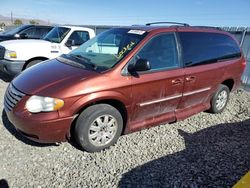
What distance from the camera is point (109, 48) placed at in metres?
4.12

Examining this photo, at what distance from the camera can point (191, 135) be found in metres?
4.41

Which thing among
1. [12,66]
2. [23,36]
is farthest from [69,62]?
[23,36]

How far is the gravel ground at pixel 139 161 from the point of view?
3.06 m

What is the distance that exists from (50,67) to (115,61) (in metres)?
1.07

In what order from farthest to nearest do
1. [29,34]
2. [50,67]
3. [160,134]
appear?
[29,34], [160,134], [50,67]

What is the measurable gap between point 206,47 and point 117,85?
2193 mm

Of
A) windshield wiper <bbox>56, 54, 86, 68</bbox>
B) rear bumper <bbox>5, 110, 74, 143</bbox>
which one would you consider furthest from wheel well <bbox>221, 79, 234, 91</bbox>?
rear bumper <bbox>5, 110, 74, 143</bbox>

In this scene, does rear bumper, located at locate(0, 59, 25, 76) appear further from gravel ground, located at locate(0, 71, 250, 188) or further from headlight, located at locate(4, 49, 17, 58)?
gravel ground, located at locate(0, 71, 250, 188)

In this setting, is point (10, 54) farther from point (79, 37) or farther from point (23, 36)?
point (23, 36)

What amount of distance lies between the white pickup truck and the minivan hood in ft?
9.53

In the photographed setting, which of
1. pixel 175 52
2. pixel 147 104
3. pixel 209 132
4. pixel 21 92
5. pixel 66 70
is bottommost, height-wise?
pixel 209 132

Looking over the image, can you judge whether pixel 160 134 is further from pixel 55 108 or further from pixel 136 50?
pixel 55 108

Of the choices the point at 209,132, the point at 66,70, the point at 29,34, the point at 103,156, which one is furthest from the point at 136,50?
the point at 29,34

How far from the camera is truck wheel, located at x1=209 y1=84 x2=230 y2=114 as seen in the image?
5.16 meters
